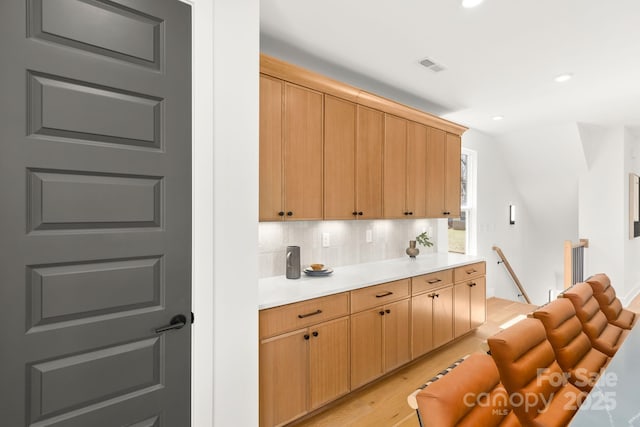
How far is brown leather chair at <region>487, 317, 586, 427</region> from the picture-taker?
1.29m

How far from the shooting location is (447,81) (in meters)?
3.24

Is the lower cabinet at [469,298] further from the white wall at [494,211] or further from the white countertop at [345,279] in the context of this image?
the white wall at [494,211]

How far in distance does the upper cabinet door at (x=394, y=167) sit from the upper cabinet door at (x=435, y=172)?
1.52 ft

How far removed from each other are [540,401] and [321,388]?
4.38ft

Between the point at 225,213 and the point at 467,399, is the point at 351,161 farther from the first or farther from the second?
the point at 467,399

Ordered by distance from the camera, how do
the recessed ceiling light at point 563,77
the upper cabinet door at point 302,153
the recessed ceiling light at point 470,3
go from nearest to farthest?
the recessed ceiling light at point 470,3 → the upper cabinet door at point 302,153 → the recessed ceiling light at point 563,77

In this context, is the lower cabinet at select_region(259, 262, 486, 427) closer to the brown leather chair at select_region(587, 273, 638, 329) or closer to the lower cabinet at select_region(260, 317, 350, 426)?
the lower cabinet at select_region(260, 317, 350, 426)

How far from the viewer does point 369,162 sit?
2.98 meters

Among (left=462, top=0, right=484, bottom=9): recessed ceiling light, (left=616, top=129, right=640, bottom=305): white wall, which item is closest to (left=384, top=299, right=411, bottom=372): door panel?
(left=462, top=0, right=484, bottom=9): recessed ceiling light

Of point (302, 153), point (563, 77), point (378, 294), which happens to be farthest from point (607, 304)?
Answer: point (302, 153)

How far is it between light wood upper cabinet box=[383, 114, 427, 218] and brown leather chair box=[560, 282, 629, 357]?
4.99ft

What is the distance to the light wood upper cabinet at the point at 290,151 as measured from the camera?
2.28 m

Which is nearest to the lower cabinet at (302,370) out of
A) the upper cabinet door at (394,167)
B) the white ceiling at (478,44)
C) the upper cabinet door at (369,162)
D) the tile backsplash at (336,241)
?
the tile backsplash at (336,241)

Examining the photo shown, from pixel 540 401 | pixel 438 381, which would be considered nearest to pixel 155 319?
pixel 438 381
